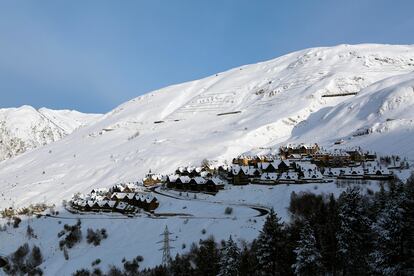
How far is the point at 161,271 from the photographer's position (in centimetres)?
3803

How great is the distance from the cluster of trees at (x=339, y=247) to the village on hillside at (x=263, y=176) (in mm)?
30367

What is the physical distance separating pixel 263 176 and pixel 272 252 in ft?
136

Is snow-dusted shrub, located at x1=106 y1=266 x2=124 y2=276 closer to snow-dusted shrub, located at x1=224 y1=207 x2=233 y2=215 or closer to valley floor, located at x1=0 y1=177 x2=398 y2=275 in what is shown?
valley floor, located at x1=0 y1=177 x2=398 y2=275

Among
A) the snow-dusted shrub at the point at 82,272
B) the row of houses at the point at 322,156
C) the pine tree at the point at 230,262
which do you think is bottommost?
the snow-dusted shrub at the point at 82,272

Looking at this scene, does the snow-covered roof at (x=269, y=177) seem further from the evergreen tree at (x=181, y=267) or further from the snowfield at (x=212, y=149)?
the evergreen tree at (x=181, y=267)

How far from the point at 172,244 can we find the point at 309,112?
119 metres

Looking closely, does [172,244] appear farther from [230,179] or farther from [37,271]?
[230,179]

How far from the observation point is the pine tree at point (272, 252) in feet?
102

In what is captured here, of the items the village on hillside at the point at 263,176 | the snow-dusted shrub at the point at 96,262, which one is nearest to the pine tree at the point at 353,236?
the snow-dusted shrub at the point at 96,262

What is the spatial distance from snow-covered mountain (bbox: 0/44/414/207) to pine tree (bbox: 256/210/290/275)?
55829 millimetres

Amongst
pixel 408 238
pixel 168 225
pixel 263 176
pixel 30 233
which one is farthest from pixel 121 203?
pixel 408 238

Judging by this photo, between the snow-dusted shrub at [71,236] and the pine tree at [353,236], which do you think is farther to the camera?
the snow-dusted shrub at [71,236]

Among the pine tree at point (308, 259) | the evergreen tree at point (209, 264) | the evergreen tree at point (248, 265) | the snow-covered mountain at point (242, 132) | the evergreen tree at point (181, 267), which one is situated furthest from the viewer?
the snow-covered mountain at point (242, 132)

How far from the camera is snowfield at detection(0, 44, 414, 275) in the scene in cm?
5303
